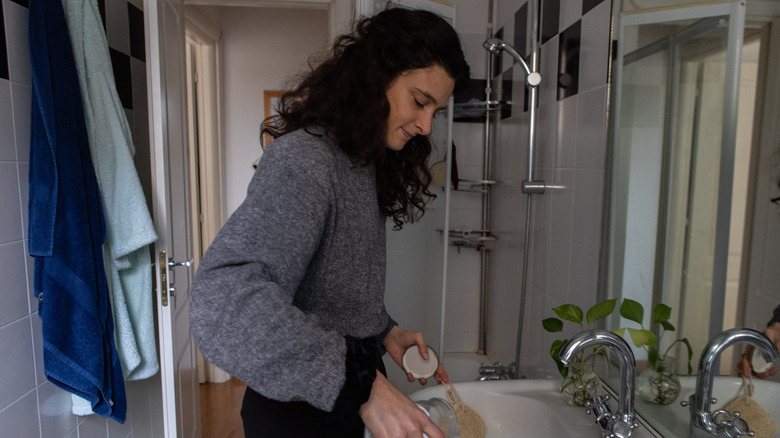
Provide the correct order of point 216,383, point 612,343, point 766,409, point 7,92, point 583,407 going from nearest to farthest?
1. point 766,409
2. point 612,343
3. point 583,407
4. point 7,92
5. point 216,383

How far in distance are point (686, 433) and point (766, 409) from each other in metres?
0.18

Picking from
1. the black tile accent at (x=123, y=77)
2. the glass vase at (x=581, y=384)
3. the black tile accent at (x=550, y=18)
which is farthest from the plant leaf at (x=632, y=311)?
the black tile accent at (x=123, y=77)

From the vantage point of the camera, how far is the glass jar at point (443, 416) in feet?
2.74

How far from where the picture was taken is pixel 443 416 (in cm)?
85

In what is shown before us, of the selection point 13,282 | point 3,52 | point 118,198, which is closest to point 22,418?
point 13,282

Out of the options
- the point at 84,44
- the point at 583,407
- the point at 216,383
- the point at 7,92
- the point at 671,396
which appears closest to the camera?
the point at 671,396

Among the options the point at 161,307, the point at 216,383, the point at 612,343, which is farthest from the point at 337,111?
the point at 216,383

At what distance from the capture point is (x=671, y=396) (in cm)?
83

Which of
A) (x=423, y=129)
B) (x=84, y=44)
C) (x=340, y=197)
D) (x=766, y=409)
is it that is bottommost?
(x=766, y=409)

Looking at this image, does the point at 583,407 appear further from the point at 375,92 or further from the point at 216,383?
the point at 216,383

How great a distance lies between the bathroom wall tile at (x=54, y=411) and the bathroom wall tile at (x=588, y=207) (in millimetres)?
1379

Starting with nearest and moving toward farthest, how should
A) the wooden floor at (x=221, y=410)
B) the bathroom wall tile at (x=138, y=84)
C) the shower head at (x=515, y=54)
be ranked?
the shower head at (x=515, y=54), the bathroom wall tile at (x=138, y=84), the wooden floor at (x=221, y=410)

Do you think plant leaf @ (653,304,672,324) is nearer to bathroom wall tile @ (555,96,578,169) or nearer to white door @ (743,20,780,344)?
white door @ (743,20,780,344)

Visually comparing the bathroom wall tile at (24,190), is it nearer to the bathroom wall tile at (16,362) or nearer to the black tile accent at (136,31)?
the bathroom wall tile at (16,362)
